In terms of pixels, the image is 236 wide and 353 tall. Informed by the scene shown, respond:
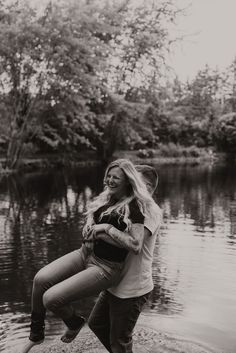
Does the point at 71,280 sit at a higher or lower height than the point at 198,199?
higher

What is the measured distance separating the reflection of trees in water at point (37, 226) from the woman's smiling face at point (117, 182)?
3172 mm

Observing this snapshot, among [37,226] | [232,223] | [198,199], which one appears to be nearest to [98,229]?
[37,226]

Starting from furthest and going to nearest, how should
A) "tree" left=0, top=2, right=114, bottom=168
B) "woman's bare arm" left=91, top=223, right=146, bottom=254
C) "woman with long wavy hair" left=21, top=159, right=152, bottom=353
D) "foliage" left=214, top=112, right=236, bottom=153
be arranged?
"foliage" left=214, top=112, right=236, bottom=153, "tree" left=0, top=2, right=114, bottom=168, "woman with long wavy hair" left=21, top=159, right=152, bottom=353, "woman's bare arm" left=91, top=223, right=146, bottom=254

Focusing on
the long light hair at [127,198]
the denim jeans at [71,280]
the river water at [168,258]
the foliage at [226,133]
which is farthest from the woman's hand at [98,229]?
the foliage at [226,133]

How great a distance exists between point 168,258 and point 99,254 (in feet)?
17.7

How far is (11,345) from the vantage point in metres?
4.92

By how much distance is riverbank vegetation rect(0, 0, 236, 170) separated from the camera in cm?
2828

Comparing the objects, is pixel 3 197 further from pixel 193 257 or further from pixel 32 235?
pixel 193 257

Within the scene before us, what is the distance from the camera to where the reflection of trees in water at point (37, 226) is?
7672mm

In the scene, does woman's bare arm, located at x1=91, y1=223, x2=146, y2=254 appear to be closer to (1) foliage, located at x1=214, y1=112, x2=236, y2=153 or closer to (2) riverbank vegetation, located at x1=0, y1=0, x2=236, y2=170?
(2) riverbank vegetation, located at x1=0, y1=0, x2=236, y2=170

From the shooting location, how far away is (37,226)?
12008mm

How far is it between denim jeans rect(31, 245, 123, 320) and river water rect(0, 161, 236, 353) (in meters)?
1.49

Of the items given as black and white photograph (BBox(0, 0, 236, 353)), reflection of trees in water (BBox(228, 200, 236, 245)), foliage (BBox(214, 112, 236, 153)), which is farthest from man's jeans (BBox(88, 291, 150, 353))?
foliage (BBox(214, 112, 236, 153))

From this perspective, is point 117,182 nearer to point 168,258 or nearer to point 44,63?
point 168,258
